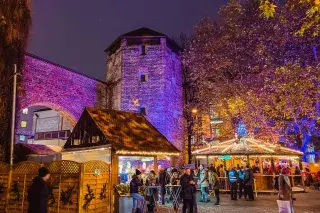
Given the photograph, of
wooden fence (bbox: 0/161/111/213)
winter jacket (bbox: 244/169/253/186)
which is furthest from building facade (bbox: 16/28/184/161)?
wooden fence (bbox: 0/161/111/213)

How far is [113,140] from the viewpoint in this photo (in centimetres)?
1309

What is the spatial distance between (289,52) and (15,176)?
1653 centimetres

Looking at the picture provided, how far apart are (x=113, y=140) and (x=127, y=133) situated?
1.58 metres

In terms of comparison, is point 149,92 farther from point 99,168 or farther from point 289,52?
point 99,168

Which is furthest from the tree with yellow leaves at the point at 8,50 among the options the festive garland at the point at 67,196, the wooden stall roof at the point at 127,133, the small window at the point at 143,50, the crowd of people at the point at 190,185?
the small window at the point at 143,50

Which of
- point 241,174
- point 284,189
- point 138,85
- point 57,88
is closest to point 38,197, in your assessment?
point 284,189

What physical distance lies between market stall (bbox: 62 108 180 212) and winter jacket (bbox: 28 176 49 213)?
19.8 feet

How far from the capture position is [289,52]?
1811 centimetres

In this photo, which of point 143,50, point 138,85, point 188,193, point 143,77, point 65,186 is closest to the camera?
point 65,186

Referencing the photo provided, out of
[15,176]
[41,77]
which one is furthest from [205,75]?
[15,176]

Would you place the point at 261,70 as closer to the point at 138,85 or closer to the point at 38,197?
the point at 138,85

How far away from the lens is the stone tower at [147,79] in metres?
26.2

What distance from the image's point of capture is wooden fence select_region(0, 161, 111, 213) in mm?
9133

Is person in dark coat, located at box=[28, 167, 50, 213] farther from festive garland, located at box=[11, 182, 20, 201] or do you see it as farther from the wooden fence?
festive garland, located at box=[11, 182, 20, 201]
